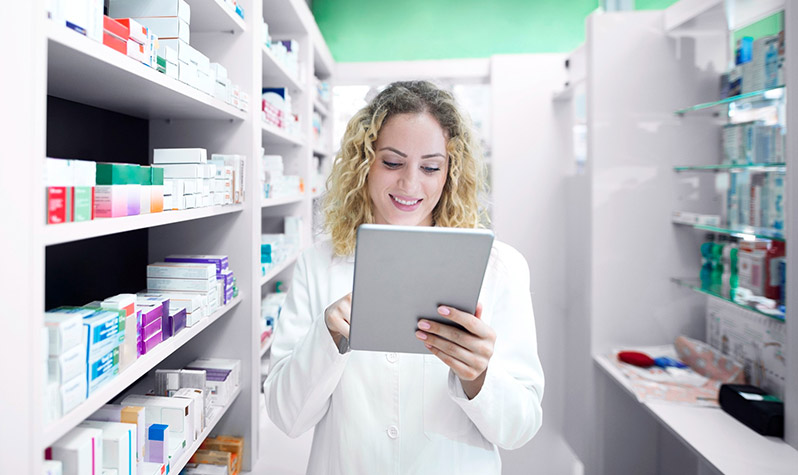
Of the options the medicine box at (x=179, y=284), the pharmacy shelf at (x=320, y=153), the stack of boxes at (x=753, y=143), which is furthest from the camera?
the pharmacy shelf at (x=320, y=153)

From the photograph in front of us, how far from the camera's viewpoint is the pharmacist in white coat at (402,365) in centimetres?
125

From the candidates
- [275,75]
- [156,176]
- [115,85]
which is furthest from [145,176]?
[275,75]

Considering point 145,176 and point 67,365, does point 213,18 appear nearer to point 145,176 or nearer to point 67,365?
point 145,176

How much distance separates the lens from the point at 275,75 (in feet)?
8.82

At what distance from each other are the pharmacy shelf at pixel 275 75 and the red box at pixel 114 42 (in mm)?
1080

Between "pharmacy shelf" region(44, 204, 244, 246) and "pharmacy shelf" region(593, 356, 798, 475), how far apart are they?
1944 mm

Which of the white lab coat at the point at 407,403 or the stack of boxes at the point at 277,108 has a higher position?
the stack of boxes at the point at 277,108

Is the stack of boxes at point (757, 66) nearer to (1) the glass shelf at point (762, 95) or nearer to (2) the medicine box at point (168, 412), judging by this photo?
(1) the glass shelf at point (762, 95)

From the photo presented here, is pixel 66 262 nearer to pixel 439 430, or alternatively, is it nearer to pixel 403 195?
pixel 403 195

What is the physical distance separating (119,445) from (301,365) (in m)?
0.45

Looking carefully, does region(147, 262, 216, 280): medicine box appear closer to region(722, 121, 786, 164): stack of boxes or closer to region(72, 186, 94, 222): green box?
region(72, 186, 94, 222): green box

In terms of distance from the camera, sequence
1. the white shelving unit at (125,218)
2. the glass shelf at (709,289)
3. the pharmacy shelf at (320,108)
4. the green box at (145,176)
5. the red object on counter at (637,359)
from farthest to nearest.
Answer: the pharmacy shelf at (320,108)
the red object on counter at (637,359)
the glass shelf at (709,289)
the green box at (145,176)
the white shelving unit at (125,218)

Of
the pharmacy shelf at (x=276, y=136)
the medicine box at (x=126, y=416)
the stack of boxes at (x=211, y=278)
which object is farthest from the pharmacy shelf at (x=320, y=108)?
the medicine box at (x=126, y=416)

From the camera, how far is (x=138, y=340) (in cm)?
131
